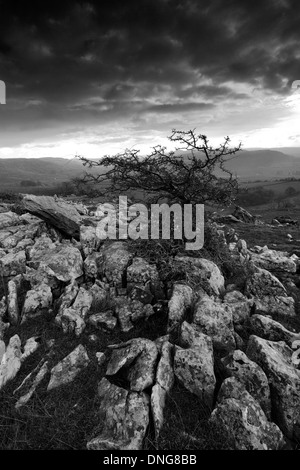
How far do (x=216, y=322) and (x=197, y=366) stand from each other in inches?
67.0

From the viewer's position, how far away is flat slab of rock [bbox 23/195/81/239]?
12961 mm

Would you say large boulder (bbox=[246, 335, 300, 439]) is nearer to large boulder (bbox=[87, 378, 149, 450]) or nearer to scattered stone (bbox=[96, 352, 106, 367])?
large boulder (bbox=[87, 378, 149, 450])

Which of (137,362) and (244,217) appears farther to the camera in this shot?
(244,217)

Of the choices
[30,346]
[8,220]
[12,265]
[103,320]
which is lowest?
[30,346]

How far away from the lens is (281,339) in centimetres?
756

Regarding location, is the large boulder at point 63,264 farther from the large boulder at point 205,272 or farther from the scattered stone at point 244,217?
the scattered stone at point 244,217

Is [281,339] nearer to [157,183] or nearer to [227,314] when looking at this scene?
[227,314]

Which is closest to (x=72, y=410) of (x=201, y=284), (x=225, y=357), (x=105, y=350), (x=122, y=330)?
(x=105, y=350)

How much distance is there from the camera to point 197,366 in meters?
6.18

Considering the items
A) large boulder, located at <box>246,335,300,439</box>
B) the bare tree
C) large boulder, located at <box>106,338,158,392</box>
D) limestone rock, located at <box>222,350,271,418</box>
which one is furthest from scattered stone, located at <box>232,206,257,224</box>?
large boulder, located at <box>106,338,158,392</box>

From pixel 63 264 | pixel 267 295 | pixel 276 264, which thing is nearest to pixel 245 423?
pixel 267 295

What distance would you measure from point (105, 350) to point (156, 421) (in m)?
2.49

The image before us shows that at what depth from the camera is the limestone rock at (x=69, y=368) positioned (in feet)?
21.1

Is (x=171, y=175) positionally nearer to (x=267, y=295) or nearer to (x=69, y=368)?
(x=267, y=295)
